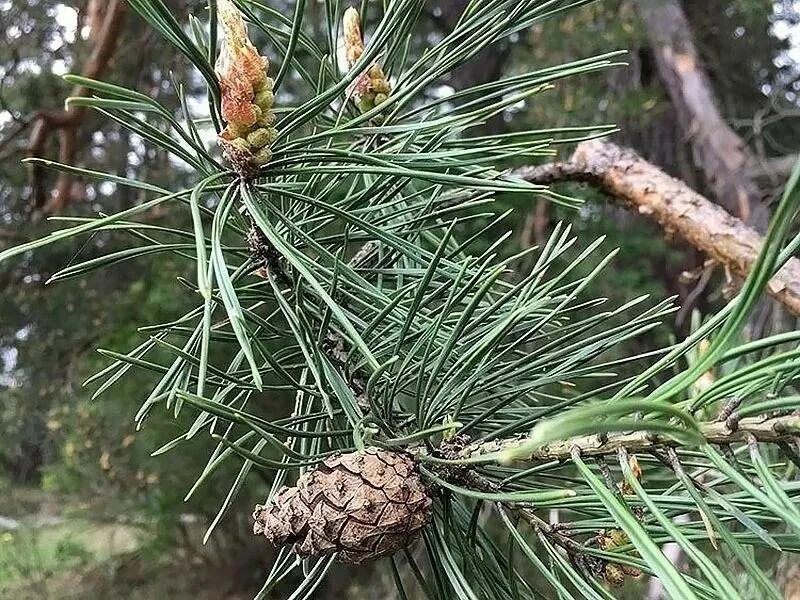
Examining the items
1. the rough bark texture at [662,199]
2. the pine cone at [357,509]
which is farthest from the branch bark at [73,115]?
the pine cone at [357,509]

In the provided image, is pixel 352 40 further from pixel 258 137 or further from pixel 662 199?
pixel 662 199

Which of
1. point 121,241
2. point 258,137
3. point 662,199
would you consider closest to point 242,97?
point 258,137

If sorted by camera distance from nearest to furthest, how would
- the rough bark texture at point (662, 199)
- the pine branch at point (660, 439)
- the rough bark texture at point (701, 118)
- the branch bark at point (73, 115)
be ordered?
the pine branch at point (660, 439)
the rough bark texture at point (662, 199)
the branch bark at point (73, 115)
the rough bark texture at point (701, 118)

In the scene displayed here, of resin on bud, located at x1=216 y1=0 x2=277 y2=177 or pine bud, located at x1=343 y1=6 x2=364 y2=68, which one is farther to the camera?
pine bud, located at x1=343 y1=6 x2=364 y2=68

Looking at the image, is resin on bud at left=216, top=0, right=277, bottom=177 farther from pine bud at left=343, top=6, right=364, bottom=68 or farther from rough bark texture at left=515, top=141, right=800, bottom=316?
rough bark texture at left=515, top=141, right=800, bottom=316

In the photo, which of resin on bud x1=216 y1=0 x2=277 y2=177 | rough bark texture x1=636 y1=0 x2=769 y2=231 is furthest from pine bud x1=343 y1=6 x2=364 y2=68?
rough bark texture x1=636 y1=0 x2=769 y2=231

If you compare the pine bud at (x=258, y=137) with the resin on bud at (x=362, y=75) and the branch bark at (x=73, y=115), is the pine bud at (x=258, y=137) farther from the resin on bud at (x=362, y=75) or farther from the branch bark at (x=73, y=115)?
the branch bark at (x=73, y=115)

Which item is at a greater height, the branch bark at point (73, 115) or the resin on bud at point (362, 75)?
the branch bark at point (73, 115)
